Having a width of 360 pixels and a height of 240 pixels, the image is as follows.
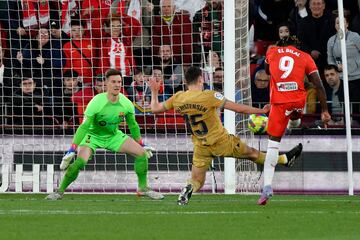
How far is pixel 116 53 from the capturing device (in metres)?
20.9

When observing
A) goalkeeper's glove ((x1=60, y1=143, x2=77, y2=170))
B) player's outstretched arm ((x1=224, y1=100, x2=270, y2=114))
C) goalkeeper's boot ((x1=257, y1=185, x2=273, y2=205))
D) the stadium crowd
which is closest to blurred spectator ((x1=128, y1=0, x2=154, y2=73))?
the stadium crowd

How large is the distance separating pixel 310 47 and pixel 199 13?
2136mm

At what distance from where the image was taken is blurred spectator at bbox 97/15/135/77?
68.4 ft

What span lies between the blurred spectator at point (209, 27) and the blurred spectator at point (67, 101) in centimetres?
212

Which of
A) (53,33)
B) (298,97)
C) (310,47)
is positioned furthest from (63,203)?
(310,47)

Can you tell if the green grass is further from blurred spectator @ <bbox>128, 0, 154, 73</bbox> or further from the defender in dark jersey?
blurred spectator @ <bbox>128, 0, 154, 73</bbox>

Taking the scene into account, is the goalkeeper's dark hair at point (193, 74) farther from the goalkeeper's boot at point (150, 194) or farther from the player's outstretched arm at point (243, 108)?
the goalkeeper's boot at point (150, 194)

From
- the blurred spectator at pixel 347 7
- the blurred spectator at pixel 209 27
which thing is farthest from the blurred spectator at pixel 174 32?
the blurred spectator at pixel 347 7

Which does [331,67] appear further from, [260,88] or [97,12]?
[97,12]

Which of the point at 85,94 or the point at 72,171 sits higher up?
the point at 85,94

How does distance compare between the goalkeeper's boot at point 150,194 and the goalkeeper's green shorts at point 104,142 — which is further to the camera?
the goalkeeper's green shorts at point 104,142

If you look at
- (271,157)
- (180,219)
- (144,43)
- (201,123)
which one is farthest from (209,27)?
(180,219)

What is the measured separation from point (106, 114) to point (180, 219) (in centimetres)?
555

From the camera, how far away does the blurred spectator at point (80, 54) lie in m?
20.8
